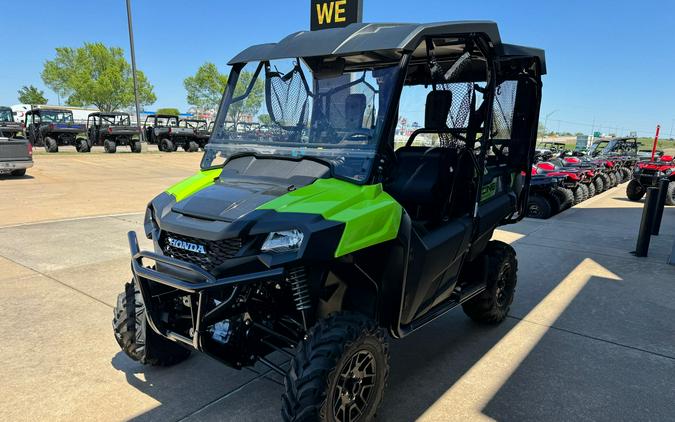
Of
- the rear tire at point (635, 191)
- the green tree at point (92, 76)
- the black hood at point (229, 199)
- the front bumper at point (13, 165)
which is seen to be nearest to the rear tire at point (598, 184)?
the rear tire at point (635, 191)

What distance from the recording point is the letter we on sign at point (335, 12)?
8110mm

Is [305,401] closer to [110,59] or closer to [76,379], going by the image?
[76,379]

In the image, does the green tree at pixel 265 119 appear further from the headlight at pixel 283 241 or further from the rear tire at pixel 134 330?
the rear tire at pixel 134 330

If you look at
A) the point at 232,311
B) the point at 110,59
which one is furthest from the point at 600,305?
the point at 110,59

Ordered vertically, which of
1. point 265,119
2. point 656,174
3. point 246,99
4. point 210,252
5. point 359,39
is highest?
point 359,39

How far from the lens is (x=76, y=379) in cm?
300

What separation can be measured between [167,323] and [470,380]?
1.98m

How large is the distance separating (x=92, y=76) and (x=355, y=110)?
58636 millimetres

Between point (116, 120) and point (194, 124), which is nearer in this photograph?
point (116, 120)

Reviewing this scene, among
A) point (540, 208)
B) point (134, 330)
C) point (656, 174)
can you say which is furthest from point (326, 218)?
point (656, 174)

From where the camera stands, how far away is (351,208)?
2332 mm

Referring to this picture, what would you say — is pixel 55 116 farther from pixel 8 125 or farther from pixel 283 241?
pixel 283 241

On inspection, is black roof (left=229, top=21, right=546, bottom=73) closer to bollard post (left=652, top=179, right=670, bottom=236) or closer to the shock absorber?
the shock absorber

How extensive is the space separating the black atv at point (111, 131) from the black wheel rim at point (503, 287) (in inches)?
892
